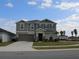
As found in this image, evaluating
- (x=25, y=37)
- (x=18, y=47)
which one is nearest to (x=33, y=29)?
(x=25, y=37)

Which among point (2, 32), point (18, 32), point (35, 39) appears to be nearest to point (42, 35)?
point (35, 39)

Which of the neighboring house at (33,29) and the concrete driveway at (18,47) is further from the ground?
the neighboring house at (33,29)

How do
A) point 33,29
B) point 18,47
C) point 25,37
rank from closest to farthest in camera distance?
point 18,47 < point 25,37 < point 33,29

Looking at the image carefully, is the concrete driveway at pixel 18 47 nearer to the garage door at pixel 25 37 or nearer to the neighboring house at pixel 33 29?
the garage door at pixel 25 37

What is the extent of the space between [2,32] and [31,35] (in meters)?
14.5

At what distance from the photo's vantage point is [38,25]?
72312mm

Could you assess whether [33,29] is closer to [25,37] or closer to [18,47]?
[25,37]

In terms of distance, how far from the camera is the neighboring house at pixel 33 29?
233 feet

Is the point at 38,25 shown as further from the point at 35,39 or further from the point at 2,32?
the point at 2,32

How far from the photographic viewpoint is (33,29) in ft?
237

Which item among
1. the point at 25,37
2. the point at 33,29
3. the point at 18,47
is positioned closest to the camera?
the point at 18,47

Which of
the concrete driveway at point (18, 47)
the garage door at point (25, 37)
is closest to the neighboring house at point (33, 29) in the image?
the garage door at point (25, 37)

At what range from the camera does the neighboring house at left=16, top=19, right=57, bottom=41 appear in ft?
233

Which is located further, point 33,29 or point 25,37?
point 33,29
